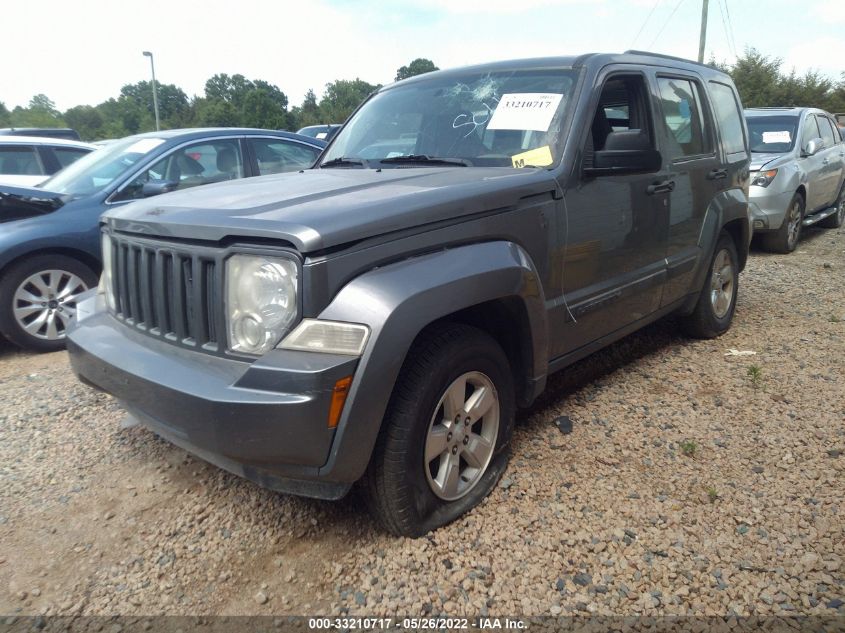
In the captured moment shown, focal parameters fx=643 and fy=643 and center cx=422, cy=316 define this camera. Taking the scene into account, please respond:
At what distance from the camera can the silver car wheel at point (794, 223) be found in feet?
26.5

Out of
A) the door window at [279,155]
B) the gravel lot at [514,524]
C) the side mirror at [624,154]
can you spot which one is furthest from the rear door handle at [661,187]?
the door window at [279,155]

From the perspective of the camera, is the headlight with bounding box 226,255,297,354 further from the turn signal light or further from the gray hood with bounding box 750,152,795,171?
the gray hood with bounding box 750,152,795,171

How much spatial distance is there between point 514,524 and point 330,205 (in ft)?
4.67

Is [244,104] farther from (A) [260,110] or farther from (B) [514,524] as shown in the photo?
(B) [514,524]

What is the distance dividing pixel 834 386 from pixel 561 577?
2.55m

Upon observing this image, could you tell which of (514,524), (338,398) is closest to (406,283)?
(338,398)

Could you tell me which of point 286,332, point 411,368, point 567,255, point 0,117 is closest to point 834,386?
point 567,255

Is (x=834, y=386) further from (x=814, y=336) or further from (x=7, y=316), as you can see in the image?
(x=7, y=316)

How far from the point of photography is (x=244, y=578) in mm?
2277

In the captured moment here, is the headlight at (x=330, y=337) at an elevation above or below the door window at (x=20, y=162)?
below

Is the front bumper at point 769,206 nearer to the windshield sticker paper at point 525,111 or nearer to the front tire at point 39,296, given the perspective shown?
the windshield sticker paper at point 525,111

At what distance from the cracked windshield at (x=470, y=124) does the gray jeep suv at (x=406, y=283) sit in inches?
0.5

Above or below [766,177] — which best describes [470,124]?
above

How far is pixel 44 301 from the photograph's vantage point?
467 centimetres
